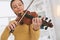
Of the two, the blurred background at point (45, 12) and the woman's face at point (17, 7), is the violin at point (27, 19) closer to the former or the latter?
the woman's face at point (17, 7)

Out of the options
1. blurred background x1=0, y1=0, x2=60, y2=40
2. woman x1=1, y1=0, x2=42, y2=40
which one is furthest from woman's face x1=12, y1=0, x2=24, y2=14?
blurred background x1=0, y1=0, x2=60, y2=40

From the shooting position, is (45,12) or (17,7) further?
(45,12)

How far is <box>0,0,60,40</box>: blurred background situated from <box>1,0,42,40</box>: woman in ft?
0.47

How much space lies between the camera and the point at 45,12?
91 cm

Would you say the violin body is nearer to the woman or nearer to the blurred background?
the woman

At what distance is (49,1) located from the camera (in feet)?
3.10

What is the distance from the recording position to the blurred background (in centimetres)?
84

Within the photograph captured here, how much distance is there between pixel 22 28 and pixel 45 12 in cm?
29

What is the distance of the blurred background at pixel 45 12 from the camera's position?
0.84 m

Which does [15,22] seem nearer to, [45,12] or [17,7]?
[17,7]

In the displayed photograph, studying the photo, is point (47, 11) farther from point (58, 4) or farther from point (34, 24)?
point (34, 24)

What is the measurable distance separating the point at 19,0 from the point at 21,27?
121mm

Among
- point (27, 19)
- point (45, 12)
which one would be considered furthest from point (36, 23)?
point (45, 12)

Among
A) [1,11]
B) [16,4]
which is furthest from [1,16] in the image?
[16,4]
